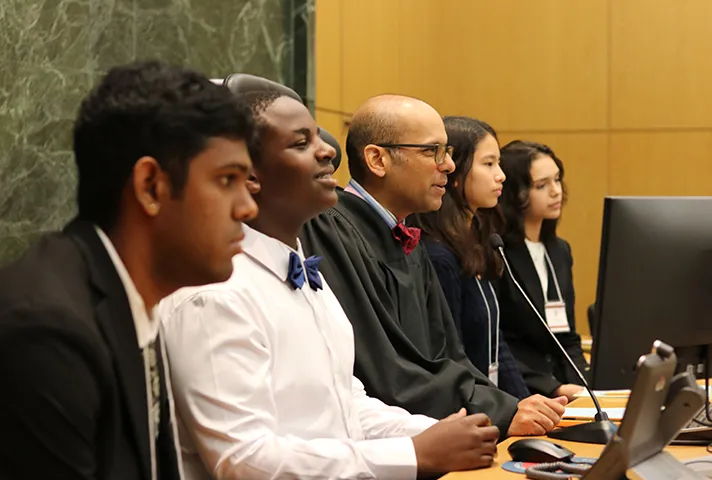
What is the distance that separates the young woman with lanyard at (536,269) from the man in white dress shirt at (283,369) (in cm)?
175

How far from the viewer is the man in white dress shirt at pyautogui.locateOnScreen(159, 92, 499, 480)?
5.78ft

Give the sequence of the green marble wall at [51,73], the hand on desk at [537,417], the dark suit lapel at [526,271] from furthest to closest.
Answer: the dark suit lapel at [526,271] → the green marble wall at [51,73] → the hand on desk at [537,417]

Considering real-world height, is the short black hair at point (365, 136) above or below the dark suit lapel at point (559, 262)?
above

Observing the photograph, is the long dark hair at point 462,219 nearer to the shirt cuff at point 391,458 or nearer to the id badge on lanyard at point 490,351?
the id badge on lanyard at point 490,351

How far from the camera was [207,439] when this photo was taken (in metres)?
1.76

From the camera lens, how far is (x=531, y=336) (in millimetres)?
4074

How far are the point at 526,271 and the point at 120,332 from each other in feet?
10.1

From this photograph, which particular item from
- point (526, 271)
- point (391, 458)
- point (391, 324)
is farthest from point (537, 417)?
point (526, 271)

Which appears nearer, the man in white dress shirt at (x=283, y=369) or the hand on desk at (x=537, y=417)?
the man in white dress shirt at (x=283, y=369)

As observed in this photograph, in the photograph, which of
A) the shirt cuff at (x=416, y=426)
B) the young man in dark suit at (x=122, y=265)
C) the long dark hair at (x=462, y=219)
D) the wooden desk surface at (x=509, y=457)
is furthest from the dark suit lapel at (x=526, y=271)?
the young man in dark suit at (x=122, y=265)

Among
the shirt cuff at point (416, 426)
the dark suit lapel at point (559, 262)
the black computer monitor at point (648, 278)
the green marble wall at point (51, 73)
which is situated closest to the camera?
the black computer monitor at point (648, 278)

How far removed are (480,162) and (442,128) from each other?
451 mm

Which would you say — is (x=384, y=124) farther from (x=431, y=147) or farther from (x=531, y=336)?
(x=531, y=336)

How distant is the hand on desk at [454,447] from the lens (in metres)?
2.02
